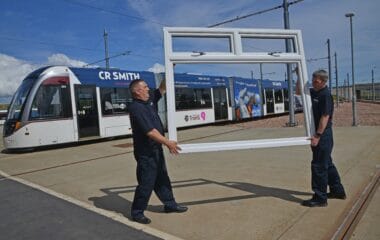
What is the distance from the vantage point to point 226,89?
22.7 m

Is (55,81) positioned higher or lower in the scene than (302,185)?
higher

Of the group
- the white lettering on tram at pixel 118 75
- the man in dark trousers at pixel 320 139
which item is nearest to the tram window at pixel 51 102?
the white lettering on tram at pixel 118 75

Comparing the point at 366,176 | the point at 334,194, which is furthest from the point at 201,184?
the point at 366,176

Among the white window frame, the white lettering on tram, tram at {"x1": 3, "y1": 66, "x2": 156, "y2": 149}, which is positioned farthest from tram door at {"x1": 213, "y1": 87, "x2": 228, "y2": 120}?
the white window frame

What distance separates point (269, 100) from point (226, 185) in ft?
72.2

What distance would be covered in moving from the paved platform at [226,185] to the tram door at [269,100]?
15.0 metres

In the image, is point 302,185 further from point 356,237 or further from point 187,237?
point 187,237

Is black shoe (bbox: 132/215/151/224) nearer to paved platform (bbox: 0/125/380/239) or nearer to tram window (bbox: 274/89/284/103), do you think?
paved platform (bbox: 0/125/380/239)

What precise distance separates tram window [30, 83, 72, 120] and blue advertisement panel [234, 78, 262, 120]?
12.1m

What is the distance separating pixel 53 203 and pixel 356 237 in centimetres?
453

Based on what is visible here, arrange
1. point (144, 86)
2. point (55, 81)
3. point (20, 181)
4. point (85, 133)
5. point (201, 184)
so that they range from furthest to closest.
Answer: point (85, 133), point (55, 81), point (20, 181), point (201, 184), point (144, 86)

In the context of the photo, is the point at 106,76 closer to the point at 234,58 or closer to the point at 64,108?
the point at 64,108

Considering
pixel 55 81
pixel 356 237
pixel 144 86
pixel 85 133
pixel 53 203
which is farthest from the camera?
pixel 85 133

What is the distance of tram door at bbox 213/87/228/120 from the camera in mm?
21672
